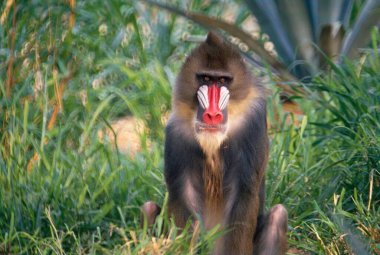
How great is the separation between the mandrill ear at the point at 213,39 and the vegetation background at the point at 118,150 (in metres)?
0.69

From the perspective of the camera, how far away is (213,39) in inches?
170

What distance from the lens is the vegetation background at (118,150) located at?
4387 millimetres

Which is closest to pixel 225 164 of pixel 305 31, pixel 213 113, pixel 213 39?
pixel 213 113

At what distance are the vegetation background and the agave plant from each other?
0.22 metres

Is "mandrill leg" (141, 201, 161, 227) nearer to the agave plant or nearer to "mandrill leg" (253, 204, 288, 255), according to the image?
"mandrill leg" (253, 204, 288, 255)

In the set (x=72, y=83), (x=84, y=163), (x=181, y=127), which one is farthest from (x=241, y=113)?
(x=72, y=83)

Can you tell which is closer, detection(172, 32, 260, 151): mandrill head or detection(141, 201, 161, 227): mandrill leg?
detection(172, 32, 260, 151): mandrill head

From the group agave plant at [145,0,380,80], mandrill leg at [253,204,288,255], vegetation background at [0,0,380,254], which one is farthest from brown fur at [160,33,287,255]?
agave plant at [145,0,380,80]

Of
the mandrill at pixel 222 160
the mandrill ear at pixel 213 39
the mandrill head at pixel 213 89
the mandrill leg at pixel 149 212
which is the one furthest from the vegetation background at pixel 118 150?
the mandrill ear at pixel 213 39

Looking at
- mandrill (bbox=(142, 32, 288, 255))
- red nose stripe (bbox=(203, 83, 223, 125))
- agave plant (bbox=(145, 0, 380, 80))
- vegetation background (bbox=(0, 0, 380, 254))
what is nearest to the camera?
red nose stripe (bbox=(203, 83, 223, 125))

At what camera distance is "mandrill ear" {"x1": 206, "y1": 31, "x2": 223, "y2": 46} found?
14.1 feet

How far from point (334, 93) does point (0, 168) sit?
160 cm

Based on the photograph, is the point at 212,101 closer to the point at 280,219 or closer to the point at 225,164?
the point at 225,164

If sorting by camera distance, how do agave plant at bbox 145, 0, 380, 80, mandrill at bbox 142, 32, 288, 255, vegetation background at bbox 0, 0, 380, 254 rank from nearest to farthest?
mandrill at bbox 142, 32, 288, 255 → vegetation background at bbox 0, 0, 380, 254 → agave plant at bbox 145, 0, 380, 80
